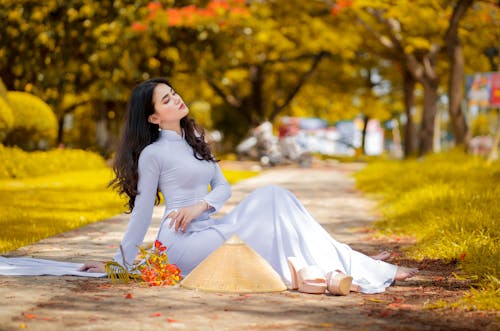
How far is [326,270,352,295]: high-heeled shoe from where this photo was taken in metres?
5.84

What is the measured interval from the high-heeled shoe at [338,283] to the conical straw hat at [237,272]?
30cm

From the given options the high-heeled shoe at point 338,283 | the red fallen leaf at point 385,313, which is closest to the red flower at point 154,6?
the high-heeled shoe at point 338,283

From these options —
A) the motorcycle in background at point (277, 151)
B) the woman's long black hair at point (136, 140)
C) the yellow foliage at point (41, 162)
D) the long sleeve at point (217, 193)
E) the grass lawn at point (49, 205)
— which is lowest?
the motorcycle in background at point (277, 151)

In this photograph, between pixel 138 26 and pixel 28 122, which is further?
pixel 138 26

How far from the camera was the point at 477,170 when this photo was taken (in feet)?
53.1

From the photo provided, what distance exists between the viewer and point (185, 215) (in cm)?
633

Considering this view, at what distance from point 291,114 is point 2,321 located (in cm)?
4327

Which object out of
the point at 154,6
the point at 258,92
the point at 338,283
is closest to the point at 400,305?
the point at 338,283

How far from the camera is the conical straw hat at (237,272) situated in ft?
19.4

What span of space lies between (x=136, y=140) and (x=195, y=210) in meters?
0.65

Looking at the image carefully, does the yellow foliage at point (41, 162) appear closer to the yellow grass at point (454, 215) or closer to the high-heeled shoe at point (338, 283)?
the yellow grass at point (454, 215)

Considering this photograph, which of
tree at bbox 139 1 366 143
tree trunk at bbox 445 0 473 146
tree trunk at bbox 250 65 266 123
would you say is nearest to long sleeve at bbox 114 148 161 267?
tree trunk at bbox 445 0 473 146

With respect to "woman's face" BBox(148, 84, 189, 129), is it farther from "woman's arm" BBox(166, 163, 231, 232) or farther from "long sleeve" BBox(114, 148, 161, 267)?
"woman's arm" BBox(166, 163, 231, 232)

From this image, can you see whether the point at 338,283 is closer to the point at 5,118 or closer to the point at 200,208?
the point at 200,208
